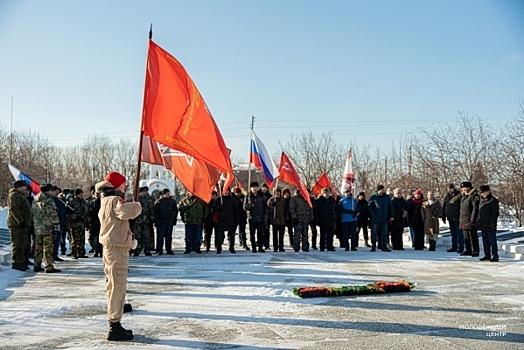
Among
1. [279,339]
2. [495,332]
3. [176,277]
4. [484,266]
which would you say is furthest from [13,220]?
[484,266]

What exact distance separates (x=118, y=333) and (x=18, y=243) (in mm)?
6998

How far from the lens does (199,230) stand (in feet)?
52.3

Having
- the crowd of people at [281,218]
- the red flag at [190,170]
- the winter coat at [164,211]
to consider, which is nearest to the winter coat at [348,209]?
the crowd of people at [281,218]

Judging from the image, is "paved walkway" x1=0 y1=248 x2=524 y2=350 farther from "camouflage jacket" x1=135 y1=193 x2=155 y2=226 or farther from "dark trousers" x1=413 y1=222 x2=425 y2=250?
"dark trousers" x1=413 y1=222 x2=425 y2=250

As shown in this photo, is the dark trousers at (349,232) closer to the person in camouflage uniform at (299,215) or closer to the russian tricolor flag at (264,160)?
the person in camouflage uniform at (299,215)

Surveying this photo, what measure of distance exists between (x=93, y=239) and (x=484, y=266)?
1063 cm

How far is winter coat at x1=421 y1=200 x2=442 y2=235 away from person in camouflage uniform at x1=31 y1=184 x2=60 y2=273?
1101 centimetres

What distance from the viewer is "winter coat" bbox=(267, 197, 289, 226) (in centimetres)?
1630

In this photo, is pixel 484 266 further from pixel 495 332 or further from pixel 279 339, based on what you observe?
pixel 279 339

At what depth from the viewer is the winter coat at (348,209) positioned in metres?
16.8

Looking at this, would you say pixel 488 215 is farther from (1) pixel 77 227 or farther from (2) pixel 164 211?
(1) pixel 77 227

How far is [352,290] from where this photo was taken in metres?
9.09

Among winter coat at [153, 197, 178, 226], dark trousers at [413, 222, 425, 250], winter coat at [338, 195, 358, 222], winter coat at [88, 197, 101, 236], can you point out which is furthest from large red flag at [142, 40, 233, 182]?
dark trousers at [413, 222, 425, 250]

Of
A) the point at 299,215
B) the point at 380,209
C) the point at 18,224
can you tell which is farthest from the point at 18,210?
the point at 380,209
